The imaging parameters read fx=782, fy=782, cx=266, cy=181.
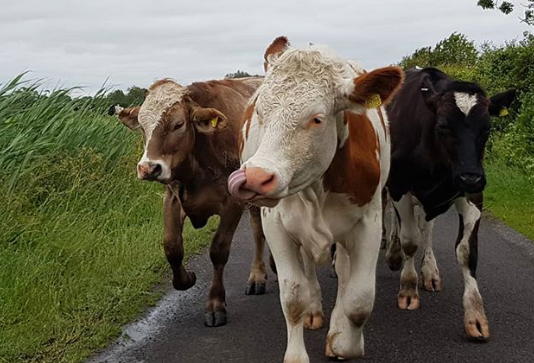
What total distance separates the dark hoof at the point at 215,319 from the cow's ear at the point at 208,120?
1.47 meters

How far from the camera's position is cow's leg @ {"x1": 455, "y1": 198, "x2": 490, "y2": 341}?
5.66m

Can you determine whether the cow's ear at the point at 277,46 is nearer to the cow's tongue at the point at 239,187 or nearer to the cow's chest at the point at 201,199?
the cow's chest at the point at 201,199

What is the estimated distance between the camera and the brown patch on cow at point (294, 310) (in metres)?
4.71

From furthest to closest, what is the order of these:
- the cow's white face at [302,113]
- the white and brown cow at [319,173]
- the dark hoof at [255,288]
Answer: the dark hoof at [255,288], the white and brown cow at [319,173], the cow's white face at [302,113]

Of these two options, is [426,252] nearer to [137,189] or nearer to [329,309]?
[329,309]

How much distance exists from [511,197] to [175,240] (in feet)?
24.4

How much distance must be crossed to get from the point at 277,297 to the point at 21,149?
3.62 m

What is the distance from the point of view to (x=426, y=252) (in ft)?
23.4

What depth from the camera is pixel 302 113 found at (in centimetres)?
395

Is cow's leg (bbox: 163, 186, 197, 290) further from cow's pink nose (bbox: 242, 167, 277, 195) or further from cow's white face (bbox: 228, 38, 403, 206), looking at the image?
cow's pink nose (bbox: 242, 167, 277, 195)

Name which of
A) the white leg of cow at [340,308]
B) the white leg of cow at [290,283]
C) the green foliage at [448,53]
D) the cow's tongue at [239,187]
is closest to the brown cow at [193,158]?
the white leg of cow at [340,308]

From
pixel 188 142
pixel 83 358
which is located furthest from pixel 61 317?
pixel 188 142

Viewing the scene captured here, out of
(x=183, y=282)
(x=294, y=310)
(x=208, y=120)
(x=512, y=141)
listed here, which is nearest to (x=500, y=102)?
(x=208, y=120)

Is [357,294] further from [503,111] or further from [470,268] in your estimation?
[503,111]
